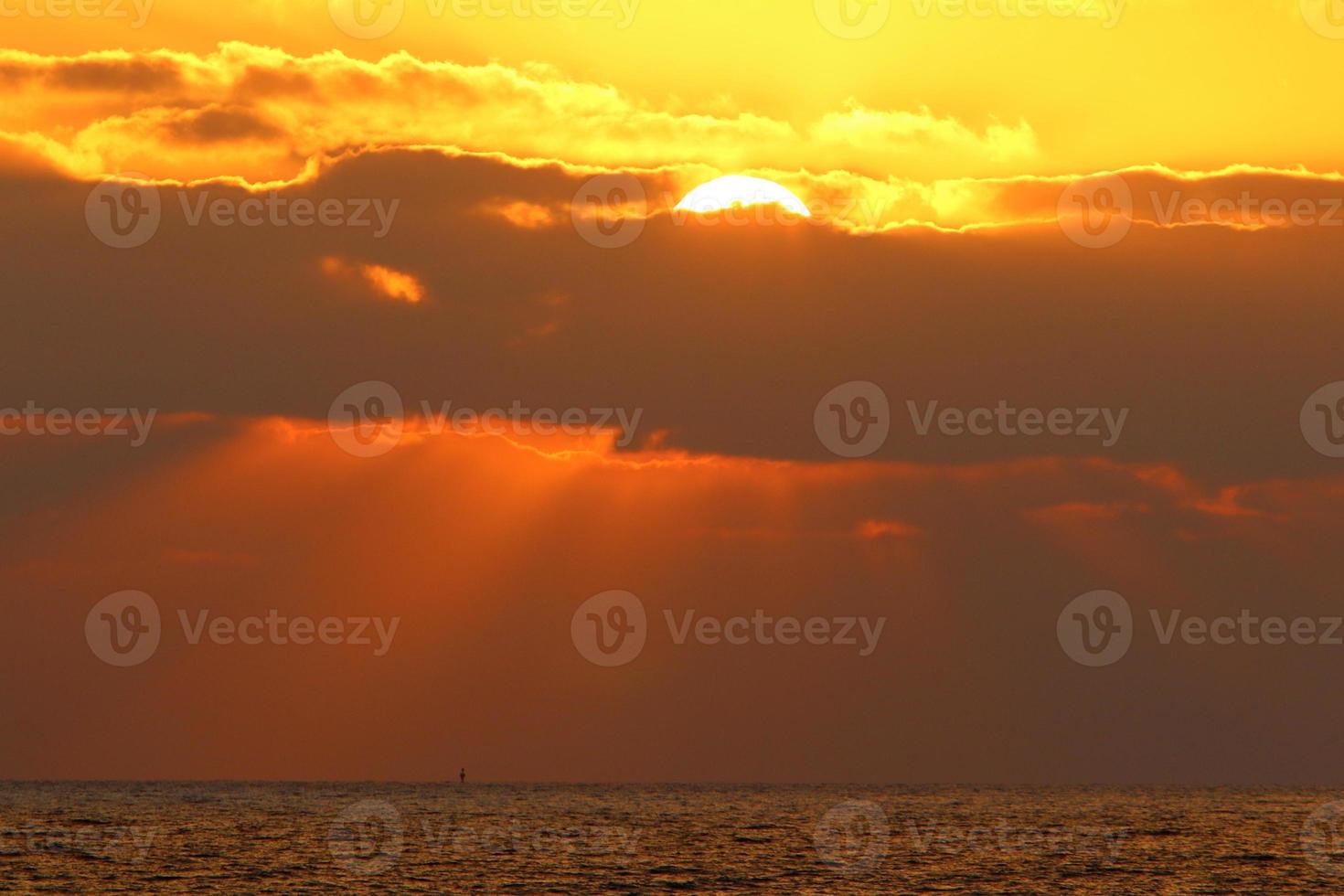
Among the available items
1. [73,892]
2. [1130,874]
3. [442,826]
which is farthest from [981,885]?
[442,826]

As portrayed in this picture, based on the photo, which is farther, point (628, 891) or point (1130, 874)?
point (1130, 874)

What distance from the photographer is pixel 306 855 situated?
12344 centimetres

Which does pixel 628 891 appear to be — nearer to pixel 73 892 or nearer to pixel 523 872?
pixel 523 872

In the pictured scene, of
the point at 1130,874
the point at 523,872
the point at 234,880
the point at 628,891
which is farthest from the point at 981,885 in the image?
the point at 234,880

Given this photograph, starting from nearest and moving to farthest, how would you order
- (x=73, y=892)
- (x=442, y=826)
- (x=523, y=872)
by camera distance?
(x=73, y=892)
(x=523, y=872)
(x=442, y=826)

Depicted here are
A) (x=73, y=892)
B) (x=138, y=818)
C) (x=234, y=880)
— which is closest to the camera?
(x=73, y=892)

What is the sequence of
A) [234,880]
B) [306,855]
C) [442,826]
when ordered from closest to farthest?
[234,880] → [306,855] → [442,826]

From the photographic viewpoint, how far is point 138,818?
186500mm

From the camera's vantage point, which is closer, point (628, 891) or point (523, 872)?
point (628, 891)

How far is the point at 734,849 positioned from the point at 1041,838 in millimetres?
36855

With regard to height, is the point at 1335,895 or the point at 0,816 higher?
the point at 0,816

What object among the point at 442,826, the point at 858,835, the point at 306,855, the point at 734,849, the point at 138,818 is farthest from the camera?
the point at 138,818

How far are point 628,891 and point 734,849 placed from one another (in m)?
39.8

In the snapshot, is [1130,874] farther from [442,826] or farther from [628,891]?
[442,826]
